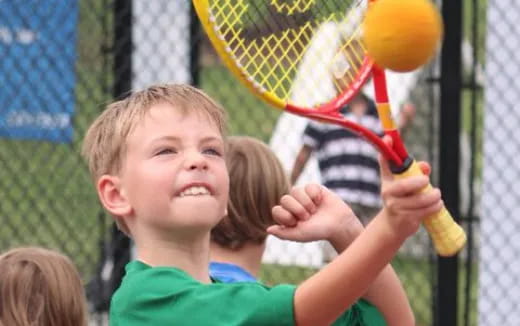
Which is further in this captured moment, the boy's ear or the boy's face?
the boy's ear

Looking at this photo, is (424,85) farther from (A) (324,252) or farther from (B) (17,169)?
(B) (17,169)

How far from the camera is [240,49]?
2561 mm

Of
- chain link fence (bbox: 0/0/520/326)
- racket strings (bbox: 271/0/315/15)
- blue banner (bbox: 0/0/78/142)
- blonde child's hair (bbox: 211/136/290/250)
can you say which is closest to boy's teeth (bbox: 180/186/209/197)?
racket strings (bbox: 271/0/315/15)

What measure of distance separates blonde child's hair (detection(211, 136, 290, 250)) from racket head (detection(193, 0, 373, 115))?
0.35 meters

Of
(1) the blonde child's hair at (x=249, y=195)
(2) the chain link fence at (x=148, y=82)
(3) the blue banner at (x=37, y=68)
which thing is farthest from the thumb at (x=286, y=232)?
(3) the blue banner at (x=37, y=68)

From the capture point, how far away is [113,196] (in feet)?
8.14

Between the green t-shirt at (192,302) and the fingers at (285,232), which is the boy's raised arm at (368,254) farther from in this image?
the fingers at (285,232)

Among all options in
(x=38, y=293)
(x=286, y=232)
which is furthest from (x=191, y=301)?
(x=38, y=293)

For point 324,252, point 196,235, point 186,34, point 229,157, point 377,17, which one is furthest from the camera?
point 324,252

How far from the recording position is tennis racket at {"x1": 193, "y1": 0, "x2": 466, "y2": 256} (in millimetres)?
2119

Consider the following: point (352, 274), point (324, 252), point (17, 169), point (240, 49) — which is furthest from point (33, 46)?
point (352, 274)

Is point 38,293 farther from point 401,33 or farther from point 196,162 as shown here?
point 401,33

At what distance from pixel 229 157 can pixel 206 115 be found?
95 cm

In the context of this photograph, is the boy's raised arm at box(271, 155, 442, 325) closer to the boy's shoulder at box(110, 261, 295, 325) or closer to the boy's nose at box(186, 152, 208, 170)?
the boy's shoulder at box(110, 261, 295, 325)
